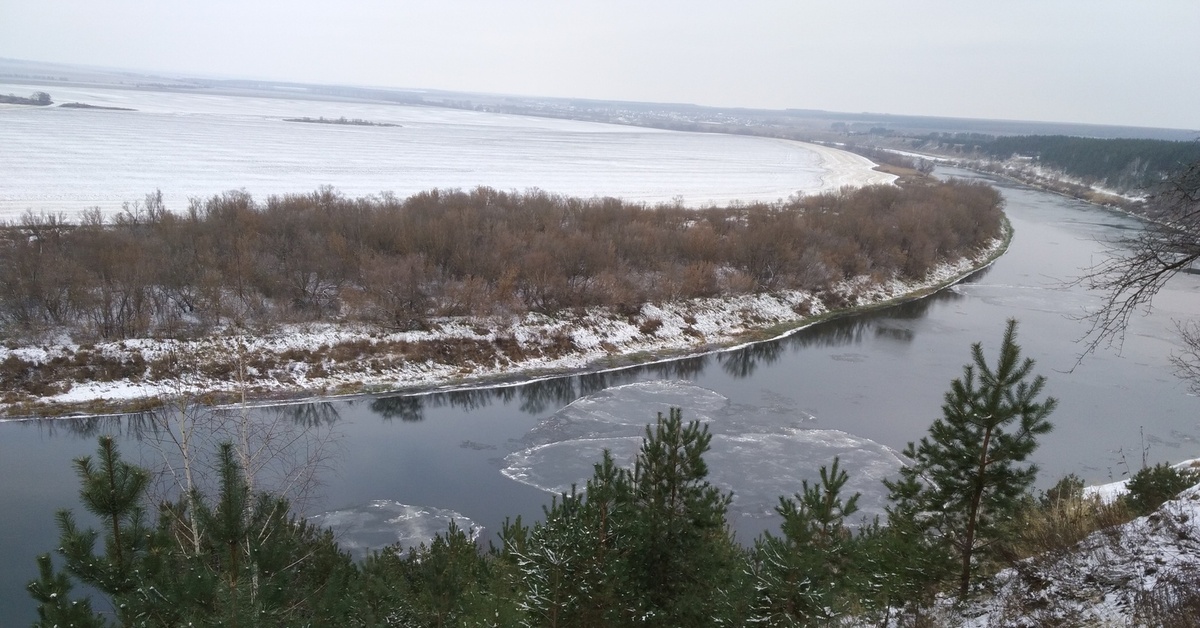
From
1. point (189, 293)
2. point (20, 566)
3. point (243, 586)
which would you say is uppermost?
point (243, 586)

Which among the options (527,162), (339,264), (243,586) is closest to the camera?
(243,586)

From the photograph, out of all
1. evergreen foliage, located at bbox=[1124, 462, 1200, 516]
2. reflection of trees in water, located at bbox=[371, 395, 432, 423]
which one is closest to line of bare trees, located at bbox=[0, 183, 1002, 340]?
reflection of trees in water, located at bbox=[371, 395, 432, 423]

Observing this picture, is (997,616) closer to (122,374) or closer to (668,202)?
(122,374)

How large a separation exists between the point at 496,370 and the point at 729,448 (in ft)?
30.4

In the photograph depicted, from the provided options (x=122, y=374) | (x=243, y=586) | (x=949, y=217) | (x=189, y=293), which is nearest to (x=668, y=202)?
(x=949, y=217)

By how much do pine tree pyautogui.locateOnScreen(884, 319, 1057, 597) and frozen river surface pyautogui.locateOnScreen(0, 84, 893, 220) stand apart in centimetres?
3869

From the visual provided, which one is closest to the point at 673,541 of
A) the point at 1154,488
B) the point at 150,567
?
the point at 150,567

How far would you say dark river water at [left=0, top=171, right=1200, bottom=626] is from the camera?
14951 millimetres

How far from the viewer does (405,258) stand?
87.9 ft

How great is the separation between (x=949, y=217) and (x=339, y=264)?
3368cm

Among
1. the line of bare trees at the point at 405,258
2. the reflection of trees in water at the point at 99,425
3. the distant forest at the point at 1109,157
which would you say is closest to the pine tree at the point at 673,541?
the reflection of trees in water at the point at 99,425

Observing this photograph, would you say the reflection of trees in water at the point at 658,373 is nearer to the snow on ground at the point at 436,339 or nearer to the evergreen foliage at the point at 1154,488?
the snow on ground at the point at 436,339

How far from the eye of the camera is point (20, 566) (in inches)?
480

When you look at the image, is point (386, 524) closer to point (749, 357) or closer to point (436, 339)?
point (436, 339)
